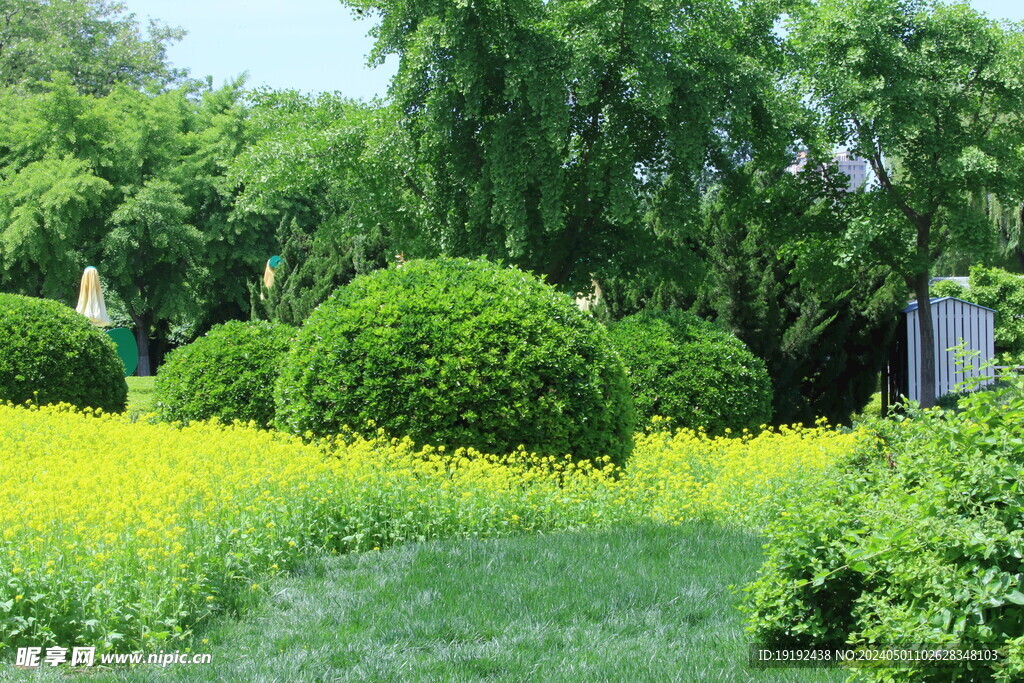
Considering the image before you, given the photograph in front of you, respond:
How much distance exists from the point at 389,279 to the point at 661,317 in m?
3.66

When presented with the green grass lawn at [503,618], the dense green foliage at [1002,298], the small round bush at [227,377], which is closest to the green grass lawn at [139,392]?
the small round bush at [227,377]

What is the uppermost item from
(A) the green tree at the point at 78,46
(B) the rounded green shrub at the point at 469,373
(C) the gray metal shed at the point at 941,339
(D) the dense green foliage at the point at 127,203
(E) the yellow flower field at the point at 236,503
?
(A) the green tree at the point at 78,46

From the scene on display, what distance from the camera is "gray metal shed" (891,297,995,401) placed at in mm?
15039

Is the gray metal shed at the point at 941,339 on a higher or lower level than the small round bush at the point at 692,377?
higher

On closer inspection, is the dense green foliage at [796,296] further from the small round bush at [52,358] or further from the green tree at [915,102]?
the small round bush at [52,358]

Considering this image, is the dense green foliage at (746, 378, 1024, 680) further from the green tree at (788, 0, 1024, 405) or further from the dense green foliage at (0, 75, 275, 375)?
the dense green foliage at (0, 75, 275, 375)

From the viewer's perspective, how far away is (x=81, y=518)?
5.08 meters

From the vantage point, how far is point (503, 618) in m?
4.08

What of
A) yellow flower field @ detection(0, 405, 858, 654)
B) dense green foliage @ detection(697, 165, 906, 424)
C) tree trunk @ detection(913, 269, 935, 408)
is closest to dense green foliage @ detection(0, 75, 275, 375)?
dense green foliage @ detection(697, 165, 906, 424)

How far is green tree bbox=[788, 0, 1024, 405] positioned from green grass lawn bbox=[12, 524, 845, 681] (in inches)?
379

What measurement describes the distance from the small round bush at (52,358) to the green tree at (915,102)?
1016 centimetres

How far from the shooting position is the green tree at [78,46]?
31094mm

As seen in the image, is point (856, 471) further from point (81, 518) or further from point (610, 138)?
point (610, 138)

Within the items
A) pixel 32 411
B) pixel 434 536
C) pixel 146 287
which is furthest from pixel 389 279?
pixel 146 287
